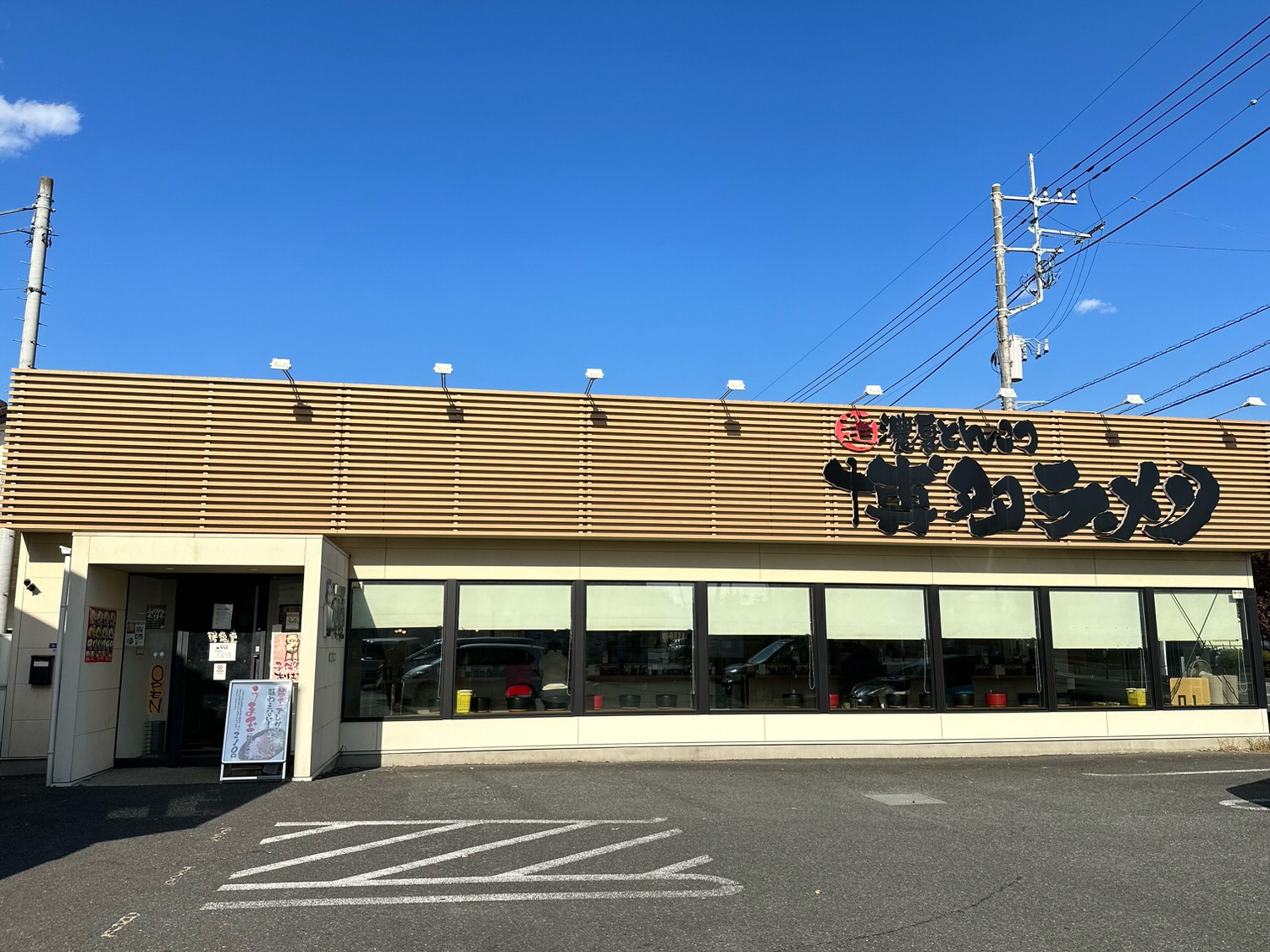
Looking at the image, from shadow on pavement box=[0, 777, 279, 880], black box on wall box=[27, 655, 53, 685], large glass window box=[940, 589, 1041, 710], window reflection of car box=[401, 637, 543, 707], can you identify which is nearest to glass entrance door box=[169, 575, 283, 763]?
black box on wall box=[27, 655, 53, 685]

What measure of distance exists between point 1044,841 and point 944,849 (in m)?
1.03

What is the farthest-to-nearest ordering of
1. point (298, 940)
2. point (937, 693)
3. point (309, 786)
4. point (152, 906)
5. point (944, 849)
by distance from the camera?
point (937, 693) → point (309, 786) → point (944, 849) → point (152, 906) → point (298, 940)

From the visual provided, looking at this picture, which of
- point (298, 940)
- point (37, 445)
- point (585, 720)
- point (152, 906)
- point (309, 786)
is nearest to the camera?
point (298, 940)

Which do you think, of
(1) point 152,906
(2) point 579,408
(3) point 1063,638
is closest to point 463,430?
(2) point 579,408

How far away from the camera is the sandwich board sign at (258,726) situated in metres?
11.0

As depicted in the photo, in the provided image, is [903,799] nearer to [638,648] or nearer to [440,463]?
[638,648]

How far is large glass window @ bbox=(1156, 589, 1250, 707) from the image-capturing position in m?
14.9

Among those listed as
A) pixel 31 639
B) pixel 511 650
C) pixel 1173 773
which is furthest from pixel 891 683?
pixel 31 639

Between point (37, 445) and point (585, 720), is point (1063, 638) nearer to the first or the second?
point (585, 720)

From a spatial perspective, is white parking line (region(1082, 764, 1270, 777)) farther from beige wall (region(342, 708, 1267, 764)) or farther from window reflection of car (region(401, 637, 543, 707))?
window reflection of car (region(401, 637, 543, 707))

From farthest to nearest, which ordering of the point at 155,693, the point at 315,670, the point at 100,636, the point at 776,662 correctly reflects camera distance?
the point at 776,662, the point at 155,693, the point at 100,636, the point at 315,670

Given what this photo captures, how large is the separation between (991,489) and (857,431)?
2201mm

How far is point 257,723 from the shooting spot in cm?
1109

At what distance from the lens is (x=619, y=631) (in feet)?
43.7
